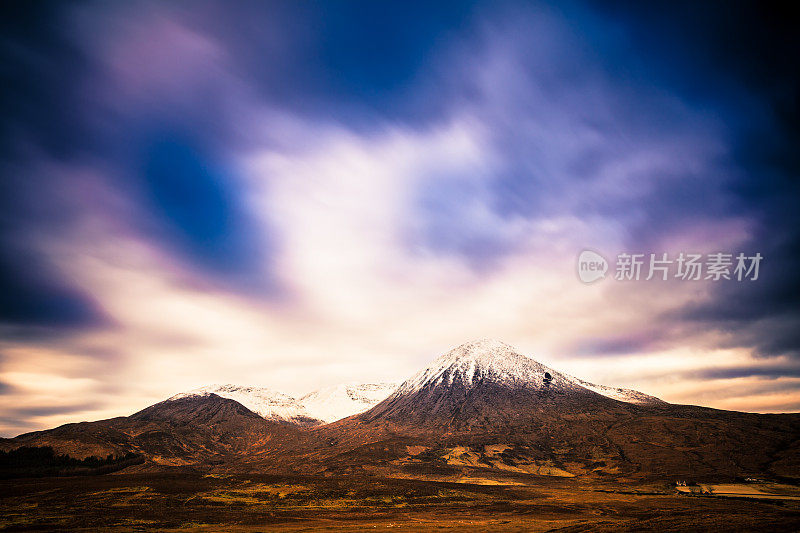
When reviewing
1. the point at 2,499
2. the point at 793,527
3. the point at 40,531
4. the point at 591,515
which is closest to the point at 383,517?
the point at 591,515

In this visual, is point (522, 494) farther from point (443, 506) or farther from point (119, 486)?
point (119, 486)

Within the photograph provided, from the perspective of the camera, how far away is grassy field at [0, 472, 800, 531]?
87.1m

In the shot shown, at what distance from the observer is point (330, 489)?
149 meters

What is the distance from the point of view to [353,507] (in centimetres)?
12069

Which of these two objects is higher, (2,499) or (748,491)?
(748,491)

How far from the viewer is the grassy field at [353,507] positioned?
87062 millimetres

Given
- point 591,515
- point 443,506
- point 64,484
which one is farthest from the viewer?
point 64,484

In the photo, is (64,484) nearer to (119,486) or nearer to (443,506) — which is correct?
(119,486)

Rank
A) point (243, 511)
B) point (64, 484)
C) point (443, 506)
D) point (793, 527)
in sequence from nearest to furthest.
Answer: point (793, 527)
point (243, 511)
point (443, 506)
point (64, 484)

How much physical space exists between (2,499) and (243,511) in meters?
75.1

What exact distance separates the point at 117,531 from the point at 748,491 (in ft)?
604

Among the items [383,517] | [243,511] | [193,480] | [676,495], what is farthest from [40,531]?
[676,495]

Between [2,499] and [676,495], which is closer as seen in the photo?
[2,499]

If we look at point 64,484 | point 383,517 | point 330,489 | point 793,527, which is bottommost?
point 64,484
